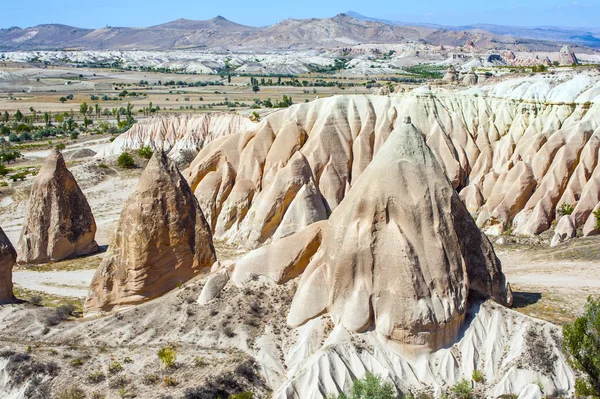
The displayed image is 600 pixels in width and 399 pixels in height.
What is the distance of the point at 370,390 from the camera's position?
1652 centimetres

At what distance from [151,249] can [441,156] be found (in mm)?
24982

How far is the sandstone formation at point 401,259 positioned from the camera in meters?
18.5

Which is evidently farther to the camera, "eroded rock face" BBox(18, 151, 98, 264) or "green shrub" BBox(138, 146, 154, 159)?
"green shrub" BBox(138, 146, 154, 159)

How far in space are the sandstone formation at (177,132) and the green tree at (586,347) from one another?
167 feet

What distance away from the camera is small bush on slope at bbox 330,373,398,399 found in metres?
16.4

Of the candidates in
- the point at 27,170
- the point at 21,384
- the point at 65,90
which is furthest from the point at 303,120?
the point at 65,90

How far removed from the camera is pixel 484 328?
19.3 m

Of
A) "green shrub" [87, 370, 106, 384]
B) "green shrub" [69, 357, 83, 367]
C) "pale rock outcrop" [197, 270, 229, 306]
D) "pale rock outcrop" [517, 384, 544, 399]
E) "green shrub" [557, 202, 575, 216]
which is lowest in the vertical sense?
"green shrub" [557, 202, 575, 216]

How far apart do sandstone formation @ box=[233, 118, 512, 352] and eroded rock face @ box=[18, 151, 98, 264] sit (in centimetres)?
1980

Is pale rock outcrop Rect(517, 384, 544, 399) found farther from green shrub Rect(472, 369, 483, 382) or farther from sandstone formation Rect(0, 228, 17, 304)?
sandstone formation Rect(0, 228, 17, 304)

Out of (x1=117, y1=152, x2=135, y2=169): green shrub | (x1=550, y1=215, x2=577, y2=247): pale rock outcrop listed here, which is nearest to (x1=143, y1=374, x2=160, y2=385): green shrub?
(x1=550, y1=215, x2=577, y2=247): pale rock outcrop

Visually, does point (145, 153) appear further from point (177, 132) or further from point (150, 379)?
point (150, 379)

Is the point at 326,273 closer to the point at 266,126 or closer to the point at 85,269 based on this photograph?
the point at 85,269

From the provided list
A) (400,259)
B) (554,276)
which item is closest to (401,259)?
(400,259)
